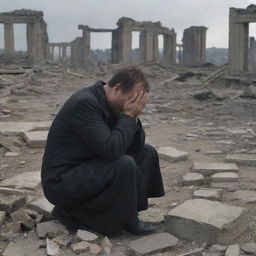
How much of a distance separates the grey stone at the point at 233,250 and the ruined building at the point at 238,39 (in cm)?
1596

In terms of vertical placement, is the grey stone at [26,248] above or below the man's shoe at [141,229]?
below

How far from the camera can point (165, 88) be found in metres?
19.8

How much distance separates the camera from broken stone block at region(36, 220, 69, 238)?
3.65 m

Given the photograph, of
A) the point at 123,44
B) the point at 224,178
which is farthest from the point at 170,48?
the point at 224,178

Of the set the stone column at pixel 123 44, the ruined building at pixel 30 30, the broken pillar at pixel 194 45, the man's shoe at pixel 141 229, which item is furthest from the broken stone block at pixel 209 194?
the broken pillar at pixel 194 45

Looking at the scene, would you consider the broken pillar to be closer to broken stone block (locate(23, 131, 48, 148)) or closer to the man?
broken stone block (locate(23, 131, 48, 148))

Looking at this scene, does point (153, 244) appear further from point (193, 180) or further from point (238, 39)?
point (238, 39)

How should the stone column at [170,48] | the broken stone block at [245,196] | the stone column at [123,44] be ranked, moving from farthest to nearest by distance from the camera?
the stone column at [170,48]
the stone column at [123,44]
the broken stone block at [245,196]

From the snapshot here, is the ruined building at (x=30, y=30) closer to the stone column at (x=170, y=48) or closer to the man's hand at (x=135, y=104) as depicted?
the stone column at (x=170, y=48)

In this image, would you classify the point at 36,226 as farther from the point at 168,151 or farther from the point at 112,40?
the point at 112,40

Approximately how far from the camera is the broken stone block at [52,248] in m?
3.36

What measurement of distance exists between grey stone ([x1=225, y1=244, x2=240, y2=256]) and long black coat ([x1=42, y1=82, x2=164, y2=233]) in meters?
0.72

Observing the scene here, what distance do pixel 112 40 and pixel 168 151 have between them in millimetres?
29231

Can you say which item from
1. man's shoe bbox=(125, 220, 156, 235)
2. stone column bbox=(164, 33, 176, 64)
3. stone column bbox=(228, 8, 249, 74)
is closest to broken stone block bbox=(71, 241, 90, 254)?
man's shoe bbox=(125, 220, 156, 235)
